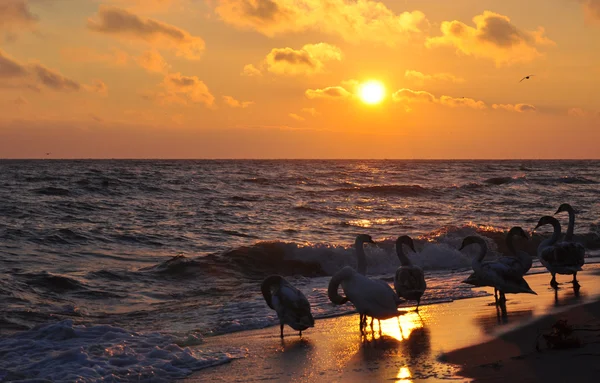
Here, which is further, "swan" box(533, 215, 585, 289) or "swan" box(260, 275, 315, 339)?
"swan" box(533, 215, 585, 289)

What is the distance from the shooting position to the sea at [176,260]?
32.7ft

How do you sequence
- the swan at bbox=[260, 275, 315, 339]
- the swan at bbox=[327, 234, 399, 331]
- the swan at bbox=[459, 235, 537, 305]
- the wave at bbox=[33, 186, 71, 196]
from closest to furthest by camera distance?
the swan at bbox=[327, 234, 399, 331], the swan at bbox=[260, 275, 315, 339], the swan at bbox=[459, 235, 537, 305], the wave at bbox=[33, 186, 71, 196]

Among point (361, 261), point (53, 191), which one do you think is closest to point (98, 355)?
point (361, 261)

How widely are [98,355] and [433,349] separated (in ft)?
14.9

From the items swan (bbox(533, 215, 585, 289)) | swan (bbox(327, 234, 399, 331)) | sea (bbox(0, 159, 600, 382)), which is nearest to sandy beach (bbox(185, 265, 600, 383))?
swan (bbox(327, 234, 399, 331))

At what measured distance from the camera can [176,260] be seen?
19.4 metres

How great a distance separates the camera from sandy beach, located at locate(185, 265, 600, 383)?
7832 mm

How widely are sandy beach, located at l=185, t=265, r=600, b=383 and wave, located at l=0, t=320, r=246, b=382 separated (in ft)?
1.53

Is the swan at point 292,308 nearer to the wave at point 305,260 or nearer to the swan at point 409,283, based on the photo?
the swan at point 409,283

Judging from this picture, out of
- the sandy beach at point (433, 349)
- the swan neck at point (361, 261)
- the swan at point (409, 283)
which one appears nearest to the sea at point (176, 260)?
the sandy beach at point (433, 349)

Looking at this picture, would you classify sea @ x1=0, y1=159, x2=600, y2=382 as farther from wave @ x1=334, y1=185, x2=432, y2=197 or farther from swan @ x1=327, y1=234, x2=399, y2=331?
wave @ x1=334, y1=185, x2=432, y2=197

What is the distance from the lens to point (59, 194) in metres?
40.9

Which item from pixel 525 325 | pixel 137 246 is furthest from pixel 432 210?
pixel 525 325

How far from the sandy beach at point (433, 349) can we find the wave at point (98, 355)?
47cm
